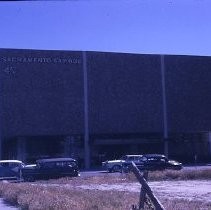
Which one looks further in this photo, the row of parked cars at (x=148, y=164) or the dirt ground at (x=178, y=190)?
the row of parked cars at (x=148, y=164)

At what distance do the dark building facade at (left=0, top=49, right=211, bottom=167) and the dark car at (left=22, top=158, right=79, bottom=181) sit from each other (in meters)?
22.2

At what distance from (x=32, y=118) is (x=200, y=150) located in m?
23.4

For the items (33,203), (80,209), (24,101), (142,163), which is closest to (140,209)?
(80,209)

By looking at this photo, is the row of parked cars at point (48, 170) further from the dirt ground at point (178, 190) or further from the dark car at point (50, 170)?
the dirt ground at point (178, 190)

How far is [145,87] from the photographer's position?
67.5m

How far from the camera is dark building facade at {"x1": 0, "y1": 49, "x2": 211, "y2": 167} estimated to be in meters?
62.6

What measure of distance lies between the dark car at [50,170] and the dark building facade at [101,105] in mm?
22173

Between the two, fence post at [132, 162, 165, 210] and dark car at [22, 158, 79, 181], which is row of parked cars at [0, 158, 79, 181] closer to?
dark car at [22, 158, 79, 181]

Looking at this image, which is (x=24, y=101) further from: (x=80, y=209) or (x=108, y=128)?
(x=80, y=209)

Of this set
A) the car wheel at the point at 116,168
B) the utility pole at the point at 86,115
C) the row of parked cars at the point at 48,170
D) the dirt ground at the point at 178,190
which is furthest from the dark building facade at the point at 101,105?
the dirt ground at the point at 178,190

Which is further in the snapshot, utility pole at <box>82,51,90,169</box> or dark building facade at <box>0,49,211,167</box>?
utility pole at <box>82,51,90,169</box>

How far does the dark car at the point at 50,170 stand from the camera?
1571 inches

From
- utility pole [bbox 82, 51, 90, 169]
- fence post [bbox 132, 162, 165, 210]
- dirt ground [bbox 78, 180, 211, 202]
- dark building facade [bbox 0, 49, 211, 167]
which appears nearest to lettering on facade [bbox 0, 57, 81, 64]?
dark building facade [bbox 0, 49, 211, 167]

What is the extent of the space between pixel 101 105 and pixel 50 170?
25.8 metres
